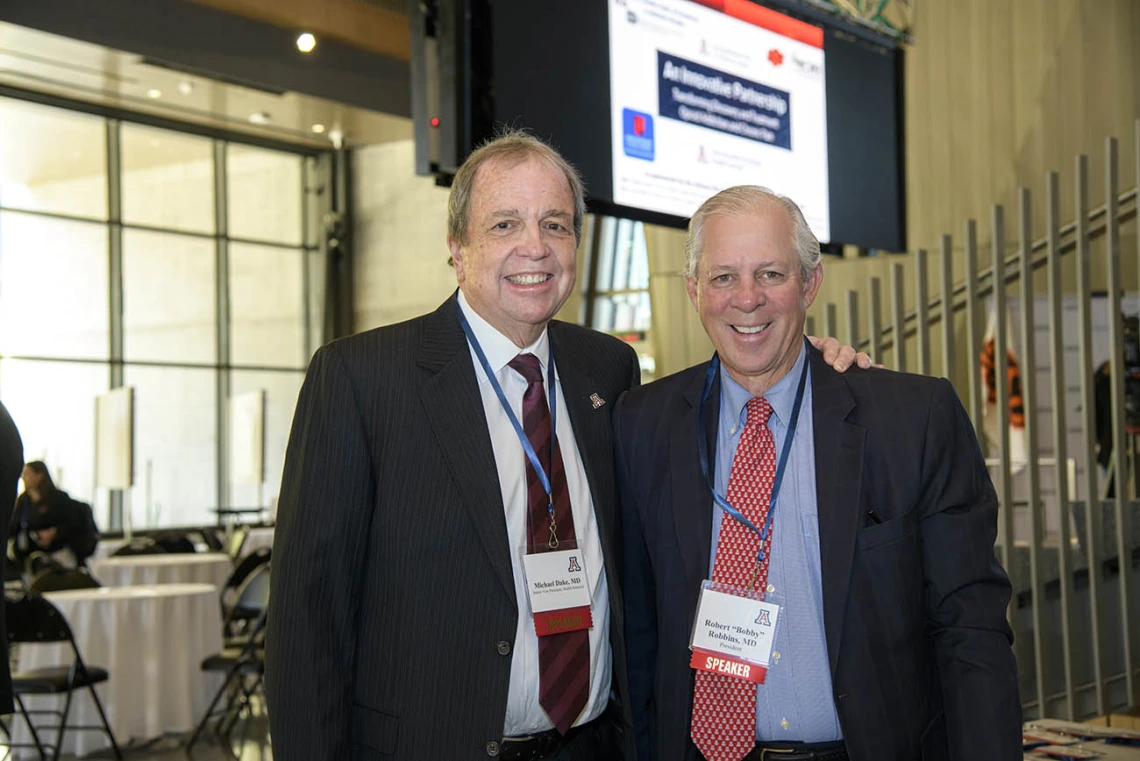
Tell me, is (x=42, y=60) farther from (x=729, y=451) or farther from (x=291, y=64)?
(x=729, y=451)

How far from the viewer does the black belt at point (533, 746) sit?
2047mm

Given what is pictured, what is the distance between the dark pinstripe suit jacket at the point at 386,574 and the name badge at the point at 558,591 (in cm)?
4

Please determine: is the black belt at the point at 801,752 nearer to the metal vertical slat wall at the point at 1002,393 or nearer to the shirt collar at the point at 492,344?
the shirt collar at the point at 492,344

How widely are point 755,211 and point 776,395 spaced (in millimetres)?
340

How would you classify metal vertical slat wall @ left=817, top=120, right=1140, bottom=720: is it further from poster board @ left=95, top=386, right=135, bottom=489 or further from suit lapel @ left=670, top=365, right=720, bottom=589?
poster board @ left=95, top=386, right=135, bottom=489

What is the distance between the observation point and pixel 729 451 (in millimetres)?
2232

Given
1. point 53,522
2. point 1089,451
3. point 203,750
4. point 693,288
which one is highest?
point 693,288

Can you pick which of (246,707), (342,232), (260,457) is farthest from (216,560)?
(342,232)

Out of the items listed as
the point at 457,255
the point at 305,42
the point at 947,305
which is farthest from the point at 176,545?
the point at 457,255

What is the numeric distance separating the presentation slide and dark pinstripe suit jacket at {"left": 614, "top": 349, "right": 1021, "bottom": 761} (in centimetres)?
252

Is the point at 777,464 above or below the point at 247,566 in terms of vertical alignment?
above

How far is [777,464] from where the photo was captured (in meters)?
2.14

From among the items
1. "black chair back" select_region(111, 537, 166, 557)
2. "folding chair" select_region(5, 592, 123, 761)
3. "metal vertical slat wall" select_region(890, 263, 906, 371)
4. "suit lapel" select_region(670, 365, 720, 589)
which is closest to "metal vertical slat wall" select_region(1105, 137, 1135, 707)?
"metal vertical slat wall" select_region(890, 263, 906, 371)

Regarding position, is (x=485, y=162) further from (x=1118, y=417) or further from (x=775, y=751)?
(x=1118, y=417)
